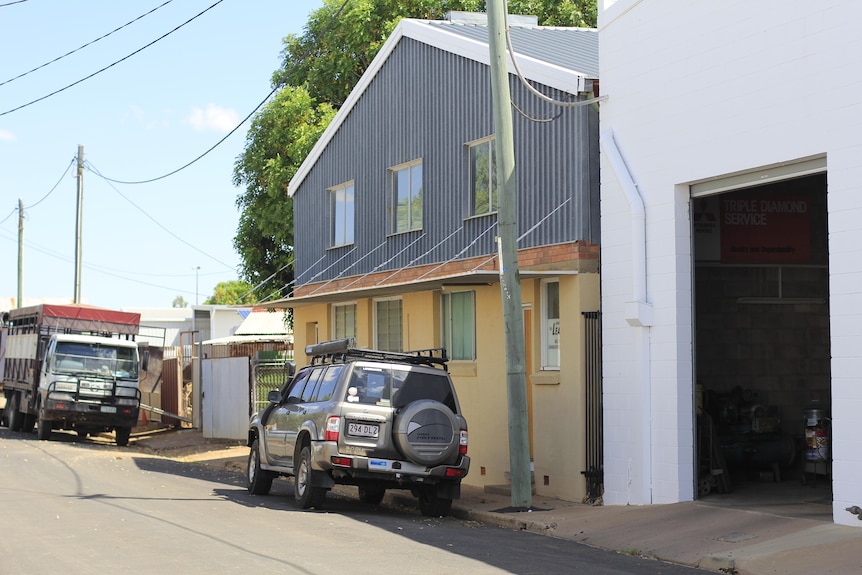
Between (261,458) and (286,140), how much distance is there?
57.2ft

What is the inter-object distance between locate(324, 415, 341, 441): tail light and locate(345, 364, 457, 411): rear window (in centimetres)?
30

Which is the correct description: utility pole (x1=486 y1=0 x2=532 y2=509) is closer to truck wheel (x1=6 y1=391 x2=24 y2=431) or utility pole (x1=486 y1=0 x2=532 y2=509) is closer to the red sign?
the red sign

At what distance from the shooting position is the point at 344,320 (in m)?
24.2

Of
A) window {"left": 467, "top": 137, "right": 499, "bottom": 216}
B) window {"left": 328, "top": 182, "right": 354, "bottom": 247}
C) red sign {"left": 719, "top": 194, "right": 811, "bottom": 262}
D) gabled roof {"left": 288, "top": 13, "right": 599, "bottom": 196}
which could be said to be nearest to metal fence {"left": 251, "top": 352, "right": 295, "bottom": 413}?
window {"left": 328, "top": 182, "right": 354, "bottom": 247}

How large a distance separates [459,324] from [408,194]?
3.16 meters

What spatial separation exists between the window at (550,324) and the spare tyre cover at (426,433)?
2727 mm

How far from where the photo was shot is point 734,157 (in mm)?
13406

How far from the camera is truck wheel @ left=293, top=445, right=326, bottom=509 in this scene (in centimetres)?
1485

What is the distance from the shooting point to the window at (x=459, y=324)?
19188mm

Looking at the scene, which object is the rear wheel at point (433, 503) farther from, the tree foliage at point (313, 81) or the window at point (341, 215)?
the tree foliage at point (313, 81)

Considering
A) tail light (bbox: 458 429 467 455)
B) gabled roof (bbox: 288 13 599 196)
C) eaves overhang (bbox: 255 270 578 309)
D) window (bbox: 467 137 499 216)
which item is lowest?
tail light (bbox: 458 429 467 455)

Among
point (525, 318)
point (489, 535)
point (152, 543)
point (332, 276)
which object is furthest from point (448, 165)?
point (152, 543)

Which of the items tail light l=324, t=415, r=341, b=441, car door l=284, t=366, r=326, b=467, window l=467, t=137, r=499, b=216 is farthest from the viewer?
window l=467, t=137, r=499, b=216

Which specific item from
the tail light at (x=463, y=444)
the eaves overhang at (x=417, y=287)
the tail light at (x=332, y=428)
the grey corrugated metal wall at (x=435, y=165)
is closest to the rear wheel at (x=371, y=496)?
the tail light at (x=463, y=444)
